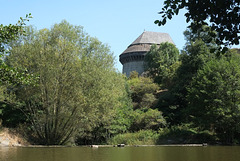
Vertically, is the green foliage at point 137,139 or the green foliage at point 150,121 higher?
the green foliage at point 150,121

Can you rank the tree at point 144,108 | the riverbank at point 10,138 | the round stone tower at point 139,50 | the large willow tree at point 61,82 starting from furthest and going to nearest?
the round stone tower at point 139,50 < the tree at point 144,108 < the riverbank at point 10,138 < the large willow tree at point 61,82

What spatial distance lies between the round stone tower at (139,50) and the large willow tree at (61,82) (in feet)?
131

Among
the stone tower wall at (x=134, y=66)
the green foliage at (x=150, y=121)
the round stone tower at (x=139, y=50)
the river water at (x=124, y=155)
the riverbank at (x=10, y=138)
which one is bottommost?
the river water at (x=124, y=155)

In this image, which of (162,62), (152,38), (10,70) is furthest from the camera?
(152,38)

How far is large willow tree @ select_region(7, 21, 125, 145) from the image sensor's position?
19656 mm

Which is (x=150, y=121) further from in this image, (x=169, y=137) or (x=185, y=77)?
(x=185, y=77)

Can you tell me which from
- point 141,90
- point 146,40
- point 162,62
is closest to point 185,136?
point 141,90

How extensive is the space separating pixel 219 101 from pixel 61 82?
40.2ft

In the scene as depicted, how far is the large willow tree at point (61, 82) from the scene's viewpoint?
64.5ft

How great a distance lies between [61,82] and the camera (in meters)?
19.9

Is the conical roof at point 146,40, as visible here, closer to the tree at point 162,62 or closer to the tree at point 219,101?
the tree at point 162,62

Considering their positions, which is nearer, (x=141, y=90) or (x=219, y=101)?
(x=219, y=101)

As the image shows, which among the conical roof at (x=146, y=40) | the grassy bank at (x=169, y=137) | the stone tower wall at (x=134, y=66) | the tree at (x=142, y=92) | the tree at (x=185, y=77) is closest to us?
the grassy bank at (x=169, y=137)

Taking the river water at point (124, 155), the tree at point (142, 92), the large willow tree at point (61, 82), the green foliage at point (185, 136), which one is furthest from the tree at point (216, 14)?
the tree at point (142, 92)
